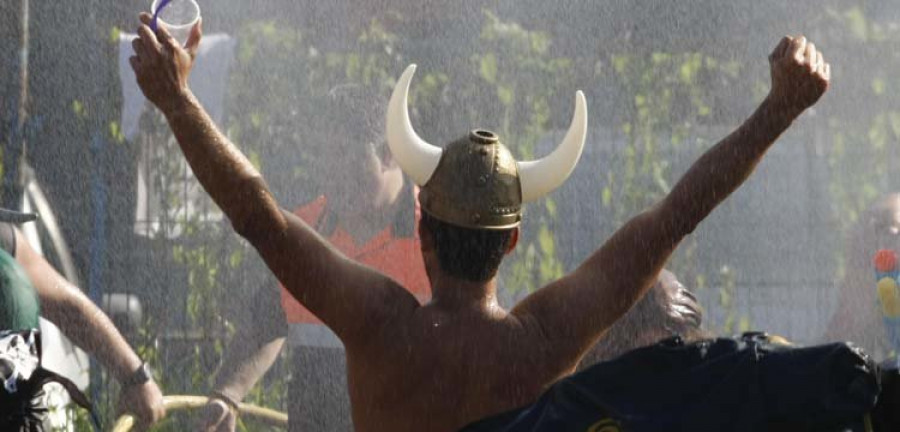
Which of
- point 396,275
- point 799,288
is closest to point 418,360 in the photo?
point 396,275

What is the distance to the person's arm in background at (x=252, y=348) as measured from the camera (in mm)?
5336

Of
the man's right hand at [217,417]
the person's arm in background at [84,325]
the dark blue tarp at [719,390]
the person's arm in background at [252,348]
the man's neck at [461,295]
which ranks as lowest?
the man's right hand at [217,417]

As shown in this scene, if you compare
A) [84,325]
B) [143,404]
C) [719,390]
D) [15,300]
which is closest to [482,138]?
[719,390]

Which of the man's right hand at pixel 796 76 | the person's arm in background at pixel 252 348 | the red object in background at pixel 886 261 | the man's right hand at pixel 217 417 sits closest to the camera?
the man's right hand at pixel 796 76

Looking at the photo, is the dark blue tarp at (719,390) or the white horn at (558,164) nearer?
the dark blue tarp at (719,390)

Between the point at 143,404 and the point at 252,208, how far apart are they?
189 centimetres

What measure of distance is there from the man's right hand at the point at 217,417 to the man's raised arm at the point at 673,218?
2.33 metres

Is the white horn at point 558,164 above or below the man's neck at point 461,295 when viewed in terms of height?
above

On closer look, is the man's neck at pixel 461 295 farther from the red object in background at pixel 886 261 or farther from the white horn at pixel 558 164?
the red object in background at pixel 886 261

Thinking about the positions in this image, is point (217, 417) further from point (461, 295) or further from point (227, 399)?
point (461, 295)

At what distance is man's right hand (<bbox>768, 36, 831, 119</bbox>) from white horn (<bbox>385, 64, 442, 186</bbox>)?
595 millimetres

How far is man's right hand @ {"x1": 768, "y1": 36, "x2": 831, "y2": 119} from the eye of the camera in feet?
9.57

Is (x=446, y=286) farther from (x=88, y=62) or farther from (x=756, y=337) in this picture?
(x=88, y=62)

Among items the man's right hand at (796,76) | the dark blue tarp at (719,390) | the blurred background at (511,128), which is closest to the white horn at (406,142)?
the man's right hand at (796,76)
